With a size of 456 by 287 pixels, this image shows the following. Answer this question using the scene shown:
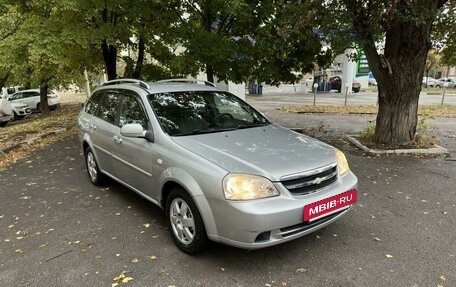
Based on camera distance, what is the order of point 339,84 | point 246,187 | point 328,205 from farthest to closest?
point 339,84 → point 328,205 → point 246,187

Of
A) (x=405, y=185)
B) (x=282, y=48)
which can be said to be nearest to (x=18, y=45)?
(x=282, y=48)

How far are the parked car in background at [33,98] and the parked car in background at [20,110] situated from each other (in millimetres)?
1047

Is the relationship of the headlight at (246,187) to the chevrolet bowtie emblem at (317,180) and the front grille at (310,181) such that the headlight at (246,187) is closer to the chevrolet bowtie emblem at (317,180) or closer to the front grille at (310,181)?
the front grille at (310,181)

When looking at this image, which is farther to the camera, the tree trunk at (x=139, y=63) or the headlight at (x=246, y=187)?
the tree trunk at (x=139, y=63)

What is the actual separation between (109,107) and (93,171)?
1.21 metres

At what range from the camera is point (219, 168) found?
317 centimetres

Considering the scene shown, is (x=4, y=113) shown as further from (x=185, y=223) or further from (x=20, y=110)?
(x=185, y=223)

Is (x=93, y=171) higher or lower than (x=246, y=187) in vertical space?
lower

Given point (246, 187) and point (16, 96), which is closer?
point (246, 187)

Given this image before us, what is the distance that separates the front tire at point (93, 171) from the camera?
18.5 feet

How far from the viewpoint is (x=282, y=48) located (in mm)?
8781

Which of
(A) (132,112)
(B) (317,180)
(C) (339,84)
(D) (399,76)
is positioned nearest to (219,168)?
(B) (317,180)

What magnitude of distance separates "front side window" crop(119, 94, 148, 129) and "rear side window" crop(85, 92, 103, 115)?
104 cm

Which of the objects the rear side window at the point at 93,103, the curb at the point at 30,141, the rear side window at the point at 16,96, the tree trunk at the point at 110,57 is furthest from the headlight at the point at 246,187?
the rear side window at the point at 16,96
